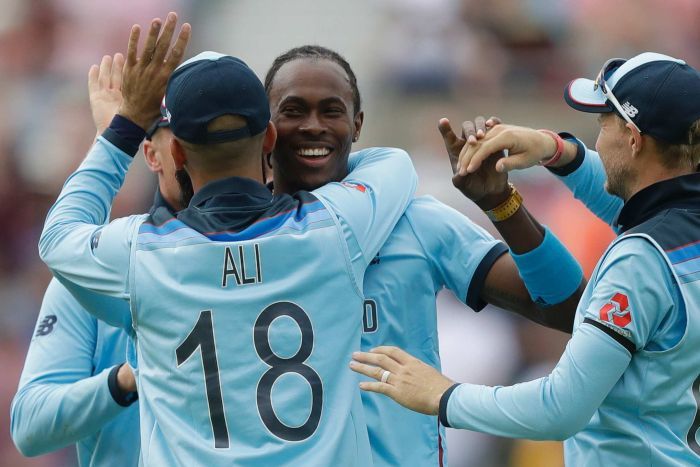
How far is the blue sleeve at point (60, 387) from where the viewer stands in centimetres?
333

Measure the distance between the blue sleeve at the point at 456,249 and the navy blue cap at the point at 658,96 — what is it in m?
0.56

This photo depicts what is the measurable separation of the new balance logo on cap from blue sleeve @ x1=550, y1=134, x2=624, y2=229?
1.49 feet

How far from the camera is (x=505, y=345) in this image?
6.96 m

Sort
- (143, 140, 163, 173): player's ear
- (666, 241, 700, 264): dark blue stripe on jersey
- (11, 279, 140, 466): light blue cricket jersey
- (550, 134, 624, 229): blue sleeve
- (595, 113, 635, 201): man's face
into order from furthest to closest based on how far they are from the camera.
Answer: (143, 140, 163, 173): player's ear → (550, 134, 624, 229): blue sleeve → (11, 279, 140, 466): light blue cricket jersey → (595, 113, 635, 201): man's face → (666, 241, 700, 264): dark blue stripe on jersey

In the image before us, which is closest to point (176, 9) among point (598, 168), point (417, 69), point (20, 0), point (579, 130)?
point (20, 0)

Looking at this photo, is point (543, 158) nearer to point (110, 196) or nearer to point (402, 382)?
point (402, 382)

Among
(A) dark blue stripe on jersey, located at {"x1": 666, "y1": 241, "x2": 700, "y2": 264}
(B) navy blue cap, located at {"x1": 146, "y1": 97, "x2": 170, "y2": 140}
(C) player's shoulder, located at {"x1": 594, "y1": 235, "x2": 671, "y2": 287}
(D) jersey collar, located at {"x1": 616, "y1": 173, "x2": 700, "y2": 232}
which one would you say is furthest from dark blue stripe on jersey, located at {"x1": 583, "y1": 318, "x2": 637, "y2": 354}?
(B) navy blue cap, located at {"x1": 146, "y1": 97, "x2": 170, "y2": 140}

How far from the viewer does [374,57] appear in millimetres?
8117

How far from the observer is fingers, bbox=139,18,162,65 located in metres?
3.13

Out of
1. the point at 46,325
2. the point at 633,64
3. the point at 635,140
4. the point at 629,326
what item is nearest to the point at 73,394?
the point at 46,325

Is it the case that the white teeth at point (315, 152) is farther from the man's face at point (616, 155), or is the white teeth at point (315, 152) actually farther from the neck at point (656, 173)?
the neck at point (656, 173)

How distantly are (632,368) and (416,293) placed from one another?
2.50ft

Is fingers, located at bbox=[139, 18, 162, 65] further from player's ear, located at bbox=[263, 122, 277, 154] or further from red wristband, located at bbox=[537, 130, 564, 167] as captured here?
red wristband, located at bbox=[537, 130, 564, 167]

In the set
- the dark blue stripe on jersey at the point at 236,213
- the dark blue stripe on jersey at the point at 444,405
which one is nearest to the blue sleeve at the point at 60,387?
the dark blue stripe on jersey at the point at 236,213
